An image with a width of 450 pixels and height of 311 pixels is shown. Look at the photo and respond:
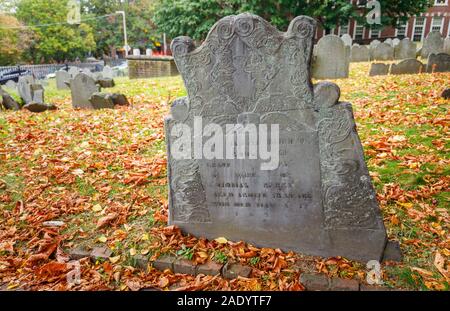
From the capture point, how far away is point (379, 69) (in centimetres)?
1215

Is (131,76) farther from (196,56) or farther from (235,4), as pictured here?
(196,56)

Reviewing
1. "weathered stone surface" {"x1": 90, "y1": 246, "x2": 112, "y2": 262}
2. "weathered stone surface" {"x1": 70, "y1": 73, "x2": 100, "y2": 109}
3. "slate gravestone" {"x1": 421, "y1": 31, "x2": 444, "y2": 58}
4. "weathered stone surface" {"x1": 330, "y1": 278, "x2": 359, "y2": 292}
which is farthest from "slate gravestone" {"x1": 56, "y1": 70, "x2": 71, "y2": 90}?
"slate gravestone" {"x1": 421, "y1": 31, "x2": 444, "y2": 58}

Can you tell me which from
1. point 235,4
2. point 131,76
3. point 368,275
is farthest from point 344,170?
point 235,4

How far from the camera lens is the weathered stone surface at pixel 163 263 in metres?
3.19

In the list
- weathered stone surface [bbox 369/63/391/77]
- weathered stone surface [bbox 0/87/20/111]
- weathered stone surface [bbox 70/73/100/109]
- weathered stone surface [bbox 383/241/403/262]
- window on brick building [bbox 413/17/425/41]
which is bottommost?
weathered stone surface [bbox 383/241/403/262]

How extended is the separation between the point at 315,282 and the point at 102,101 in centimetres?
881

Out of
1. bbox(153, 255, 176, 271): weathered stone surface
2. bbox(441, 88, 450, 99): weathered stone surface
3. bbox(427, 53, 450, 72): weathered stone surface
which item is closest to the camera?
bbox(153, 255, 176, 271): weathered stone surface

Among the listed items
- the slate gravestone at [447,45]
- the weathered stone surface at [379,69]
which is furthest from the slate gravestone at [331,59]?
the slate gravestone at [447,45]

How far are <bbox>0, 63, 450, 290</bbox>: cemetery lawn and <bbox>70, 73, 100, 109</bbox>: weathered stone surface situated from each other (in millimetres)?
2759

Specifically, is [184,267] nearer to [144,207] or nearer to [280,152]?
[144,207]

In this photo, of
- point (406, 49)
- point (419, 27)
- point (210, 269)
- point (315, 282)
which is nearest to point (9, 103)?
point (210, 269)

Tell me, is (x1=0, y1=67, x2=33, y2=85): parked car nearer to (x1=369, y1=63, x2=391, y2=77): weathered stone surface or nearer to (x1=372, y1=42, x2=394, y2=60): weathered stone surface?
(x1=369, y1=63, x2=391, y2=77): weathered stone surface

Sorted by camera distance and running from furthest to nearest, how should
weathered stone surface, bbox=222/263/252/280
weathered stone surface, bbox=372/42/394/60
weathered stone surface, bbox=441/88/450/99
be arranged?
1. weathered stone surface, bbox=372/42/394/60
2. weathered stone surface, bbox=441/88/450/99
3. weathered stone surface, bbox=222/263/252/280

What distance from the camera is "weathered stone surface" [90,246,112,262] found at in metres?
3.33
